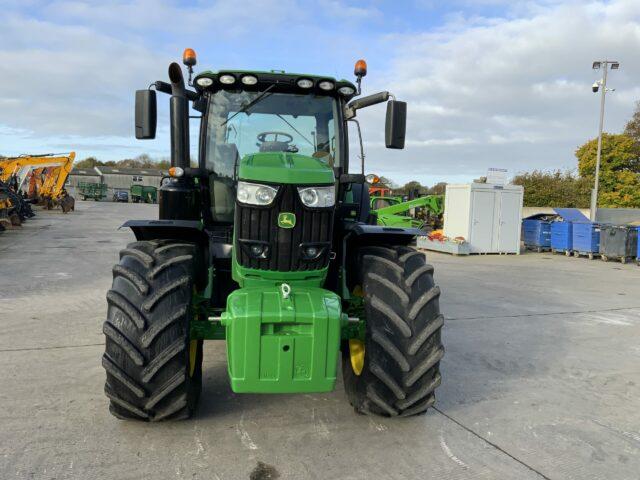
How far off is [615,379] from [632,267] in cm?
1151

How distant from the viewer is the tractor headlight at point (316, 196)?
11.0ft

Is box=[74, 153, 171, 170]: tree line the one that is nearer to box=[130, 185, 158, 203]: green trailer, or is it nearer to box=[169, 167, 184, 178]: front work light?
box=[130, 185, 158, 203]: green trailer

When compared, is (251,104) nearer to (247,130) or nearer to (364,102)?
(247,130)

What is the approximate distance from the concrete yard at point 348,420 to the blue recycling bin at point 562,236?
11080mm

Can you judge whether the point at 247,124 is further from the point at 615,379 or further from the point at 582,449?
the point at 615,379

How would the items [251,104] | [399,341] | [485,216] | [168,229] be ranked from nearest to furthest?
[399,341], [168,229], [251,104], [485,216]

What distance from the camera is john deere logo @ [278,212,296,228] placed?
10.9ft

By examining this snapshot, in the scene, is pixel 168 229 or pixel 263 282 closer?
pixel 263 282

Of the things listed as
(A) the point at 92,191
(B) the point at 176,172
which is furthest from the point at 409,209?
(A) the point at 92,191

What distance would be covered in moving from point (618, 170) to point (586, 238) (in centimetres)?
2273

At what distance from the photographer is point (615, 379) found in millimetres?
5035

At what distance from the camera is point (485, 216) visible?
17047mm

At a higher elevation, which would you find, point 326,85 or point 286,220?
point 326,85

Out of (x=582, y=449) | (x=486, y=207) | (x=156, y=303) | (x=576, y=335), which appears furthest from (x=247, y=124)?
(x=486, y=207)
